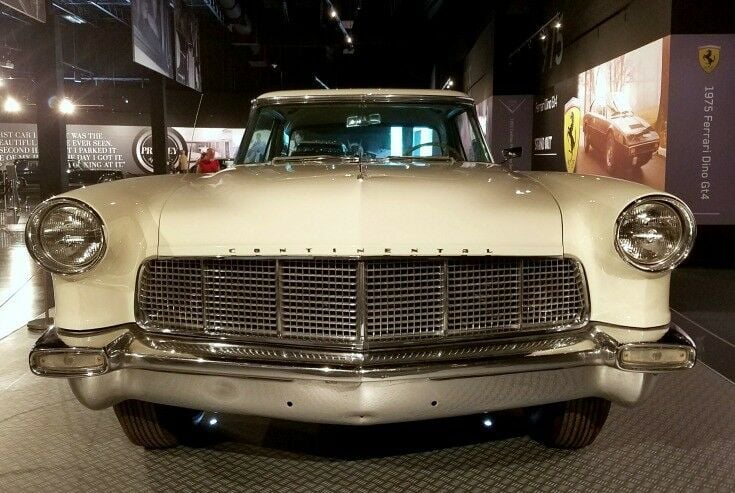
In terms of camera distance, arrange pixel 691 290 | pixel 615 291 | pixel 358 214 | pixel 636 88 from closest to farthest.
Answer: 1. pixel 358 214
2. pixel 615 291
3. pixel 691 290
4. pixel 636 88

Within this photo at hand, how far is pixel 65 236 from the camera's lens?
7.18ft

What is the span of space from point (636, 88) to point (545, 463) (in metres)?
7.28

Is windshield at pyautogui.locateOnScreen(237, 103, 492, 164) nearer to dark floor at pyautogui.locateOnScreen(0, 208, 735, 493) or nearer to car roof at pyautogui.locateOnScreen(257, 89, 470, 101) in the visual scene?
car roof at pyautogui.locateOnScreen(257, 89, 470, 101)

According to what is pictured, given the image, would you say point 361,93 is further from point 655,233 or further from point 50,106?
point 50,106

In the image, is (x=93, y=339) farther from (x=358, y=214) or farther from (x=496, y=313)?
(x=496, y=313)

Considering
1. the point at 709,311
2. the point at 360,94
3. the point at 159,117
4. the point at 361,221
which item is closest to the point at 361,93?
the point at 360,94

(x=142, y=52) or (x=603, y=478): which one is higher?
(x=142, y=52)

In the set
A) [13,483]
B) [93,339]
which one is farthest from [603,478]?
[13,483]

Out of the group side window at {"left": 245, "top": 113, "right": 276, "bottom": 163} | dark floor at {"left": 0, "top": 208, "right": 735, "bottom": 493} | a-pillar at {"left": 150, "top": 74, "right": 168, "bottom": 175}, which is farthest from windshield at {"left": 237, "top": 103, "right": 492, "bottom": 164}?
a-pillar at {"left": 150, "top": 74, "right": 168, "bottom": 175}

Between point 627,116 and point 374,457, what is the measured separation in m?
7.60

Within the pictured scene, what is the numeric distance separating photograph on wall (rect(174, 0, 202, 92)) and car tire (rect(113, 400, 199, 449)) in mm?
11230

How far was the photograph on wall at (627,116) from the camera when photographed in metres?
7.93

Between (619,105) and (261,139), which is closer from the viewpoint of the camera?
(261,139)

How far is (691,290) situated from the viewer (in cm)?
612
